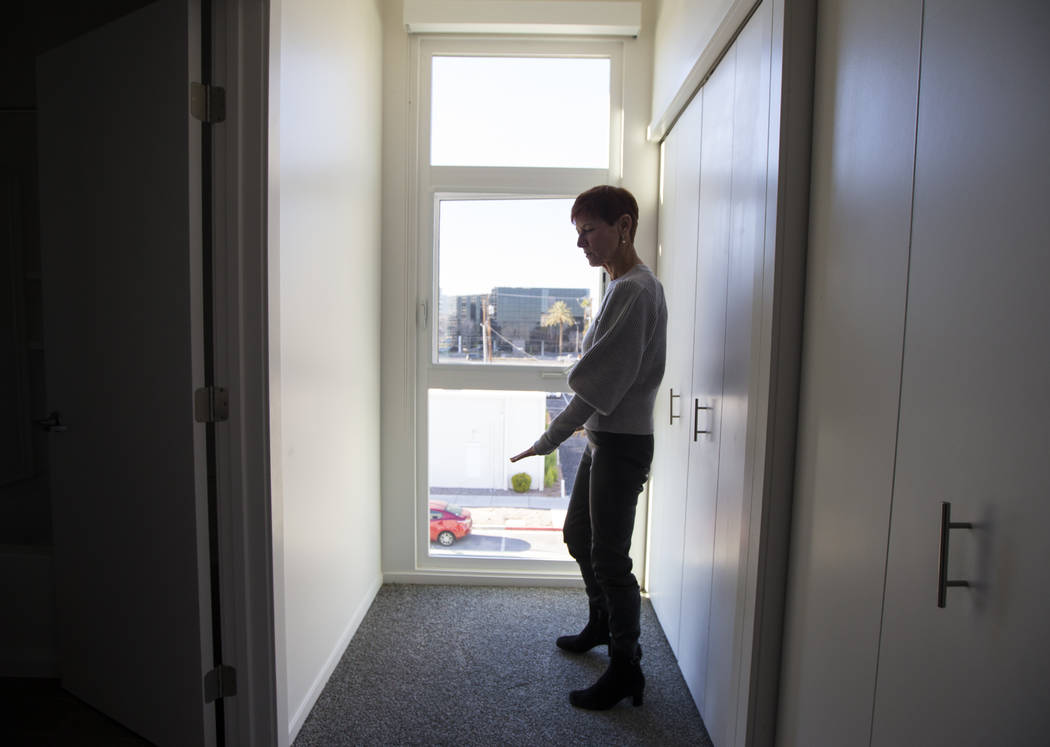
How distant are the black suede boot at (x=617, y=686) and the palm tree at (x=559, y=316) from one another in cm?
138

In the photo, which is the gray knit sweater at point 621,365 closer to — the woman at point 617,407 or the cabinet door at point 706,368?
the woman at point 617,407

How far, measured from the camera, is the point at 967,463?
744mm

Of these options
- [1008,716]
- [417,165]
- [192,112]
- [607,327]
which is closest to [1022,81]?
[1008,716]

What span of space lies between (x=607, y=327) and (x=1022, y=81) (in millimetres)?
1085

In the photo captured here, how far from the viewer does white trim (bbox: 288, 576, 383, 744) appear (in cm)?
162

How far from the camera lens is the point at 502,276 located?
2.59m

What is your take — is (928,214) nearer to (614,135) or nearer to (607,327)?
(607,327)

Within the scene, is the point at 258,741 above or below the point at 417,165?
below

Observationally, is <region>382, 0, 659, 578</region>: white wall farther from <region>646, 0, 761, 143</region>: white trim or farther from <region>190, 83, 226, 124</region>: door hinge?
<region>190, 83, 226, 124</region>: door hinge

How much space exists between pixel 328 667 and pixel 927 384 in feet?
6.36

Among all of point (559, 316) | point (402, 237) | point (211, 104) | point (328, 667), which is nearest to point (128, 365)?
point (211, 104)

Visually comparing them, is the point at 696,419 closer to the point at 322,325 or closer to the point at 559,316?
the point at 559,316

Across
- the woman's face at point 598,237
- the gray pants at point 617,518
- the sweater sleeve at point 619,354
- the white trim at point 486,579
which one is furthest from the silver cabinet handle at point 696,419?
the white trim at point 486,579

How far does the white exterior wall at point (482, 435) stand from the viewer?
262cm
